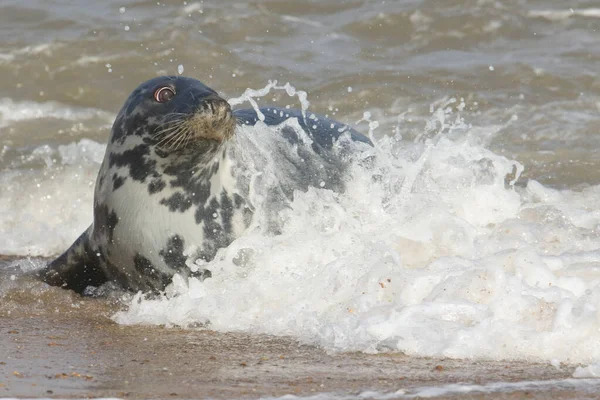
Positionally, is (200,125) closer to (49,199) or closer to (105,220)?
(105,220)

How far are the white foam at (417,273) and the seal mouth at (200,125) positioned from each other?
563mm

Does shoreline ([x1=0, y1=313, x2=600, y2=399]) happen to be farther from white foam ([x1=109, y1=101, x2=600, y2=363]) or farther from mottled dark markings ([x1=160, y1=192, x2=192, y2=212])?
mottled dark markings ([x1=160, y1=192, x2=192, y2=212])

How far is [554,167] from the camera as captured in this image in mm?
8594

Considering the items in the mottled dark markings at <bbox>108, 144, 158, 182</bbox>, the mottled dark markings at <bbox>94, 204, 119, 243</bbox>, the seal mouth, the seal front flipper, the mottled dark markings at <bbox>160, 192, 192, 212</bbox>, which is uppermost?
the seal mouth

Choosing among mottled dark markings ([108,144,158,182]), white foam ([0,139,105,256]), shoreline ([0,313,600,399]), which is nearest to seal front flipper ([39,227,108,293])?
mottled dark markings ([108,144,158,182])

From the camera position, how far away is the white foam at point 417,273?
169 inches

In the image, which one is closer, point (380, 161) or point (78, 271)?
point (78, 271)

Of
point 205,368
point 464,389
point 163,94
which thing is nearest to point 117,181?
point 163,94

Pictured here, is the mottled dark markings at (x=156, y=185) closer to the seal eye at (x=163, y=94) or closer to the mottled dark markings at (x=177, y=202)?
the mottled dark markings at (x=177, y=202)

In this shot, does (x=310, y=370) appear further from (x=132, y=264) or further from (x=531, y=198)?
(x=531, y=198)

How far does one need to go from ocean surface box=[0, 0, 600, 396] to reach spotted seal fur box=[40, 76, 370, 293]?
141 millimetres

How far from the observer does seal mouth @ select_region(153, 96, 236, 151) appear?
5.05 m

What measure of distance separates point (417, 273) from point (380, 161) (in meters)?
1.49

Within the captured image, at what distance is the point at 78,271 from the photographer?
19.0ft
